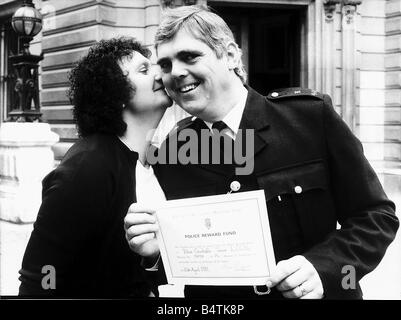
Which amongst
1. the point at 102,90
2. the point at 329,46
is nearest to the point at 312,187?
the point at 102,90

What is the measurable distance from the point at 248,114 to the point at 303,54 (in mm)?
3601

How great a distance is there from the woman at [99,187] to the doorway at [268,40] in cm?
333

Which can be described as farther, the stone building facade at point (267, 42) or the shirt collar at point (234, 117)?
the stone building facade at point (267, 42)

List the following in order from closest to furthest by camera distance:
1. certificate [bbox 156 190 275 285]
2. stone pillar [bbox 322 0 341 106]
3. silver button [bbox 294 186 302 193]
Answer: certificate [bbox 156 190 275 285] → silver button [bbox 294 186 302 193] → stone pillar [bbox 322 0 341 106]

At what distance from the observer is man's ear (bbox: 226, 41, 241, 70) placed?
1265 mm

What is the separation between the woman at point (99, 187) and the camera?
129 cm

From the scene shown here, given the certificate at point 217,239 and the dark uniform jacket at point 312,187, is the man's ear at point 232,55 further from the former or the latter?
the certificate at point 217,239

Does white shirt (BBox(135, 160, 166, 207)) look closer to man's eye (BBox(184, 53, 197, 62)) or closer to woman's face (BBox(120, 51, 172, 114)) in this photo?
woman's face (BBox(120, 51, 172, 114))

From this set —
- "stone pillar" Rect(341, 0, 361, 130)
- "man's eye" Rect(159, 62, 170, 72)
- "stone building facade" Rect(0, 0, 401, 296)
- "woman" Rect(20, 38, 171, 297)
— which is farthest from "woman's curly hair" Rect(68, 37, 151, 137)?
"stone pillar" Rect(341, 0, 361, 130)

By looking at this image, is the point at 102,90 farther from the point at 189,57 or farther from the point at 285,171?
the point at 285,171

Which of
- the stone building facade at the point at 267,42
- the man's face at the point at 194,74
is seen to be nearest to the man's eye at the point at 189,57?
the man's face at the point at 194,74

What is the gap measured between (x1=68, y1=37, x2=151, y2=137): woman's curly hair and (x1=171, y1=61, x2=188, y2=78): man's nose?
313 millimetres

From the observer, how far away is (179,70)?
1.21 m
